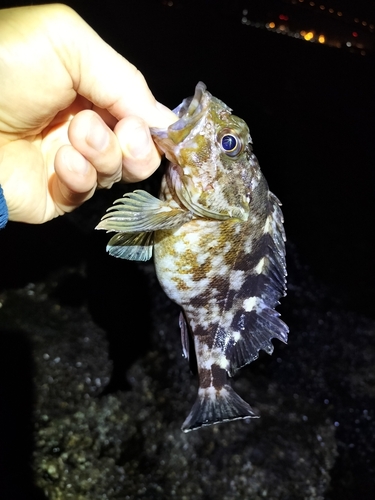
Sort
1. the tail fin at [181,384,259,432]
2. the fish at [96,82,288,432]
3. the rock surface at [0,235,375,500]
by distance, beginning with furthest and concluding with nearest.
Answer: the rock surface at [0,235,375,500] < the tail fin at [181,384,259,432] < the fish at [96,82,288,432]

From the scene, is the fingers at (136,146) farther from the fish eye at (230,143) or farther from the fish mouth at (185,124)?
the fish eye at (230,143)

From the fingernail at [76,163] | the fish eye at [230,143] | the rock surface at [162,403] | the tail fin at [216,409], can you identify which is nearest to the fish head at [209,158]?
the fish eye at [230,143]

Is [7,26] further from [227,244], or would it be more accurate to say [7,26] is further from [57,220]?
[57,220]

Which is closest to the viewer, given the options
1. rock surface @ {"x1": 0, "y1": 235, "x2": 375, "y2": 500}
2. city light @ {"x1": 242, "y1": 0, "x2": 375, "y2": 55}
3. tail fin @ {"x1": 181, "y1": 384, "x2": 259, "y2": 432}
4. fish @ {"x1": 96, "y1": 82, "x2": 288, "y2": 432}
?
fish @ {"x1": 96, "y1": 82, "x2": 288, "y2": 432}

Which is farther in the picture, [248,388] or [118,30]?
[248,388]

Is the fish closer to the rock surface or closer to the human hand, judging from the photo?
the human hand

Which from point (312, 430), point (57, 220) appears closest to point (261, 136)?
point (57, 220)

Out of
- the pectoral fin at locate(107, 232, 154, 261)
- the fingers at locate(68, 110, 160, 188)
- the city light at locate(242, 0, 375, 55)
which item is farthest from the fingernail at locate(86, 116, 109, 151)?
the city light at locate(242, 0, 375, 55)
